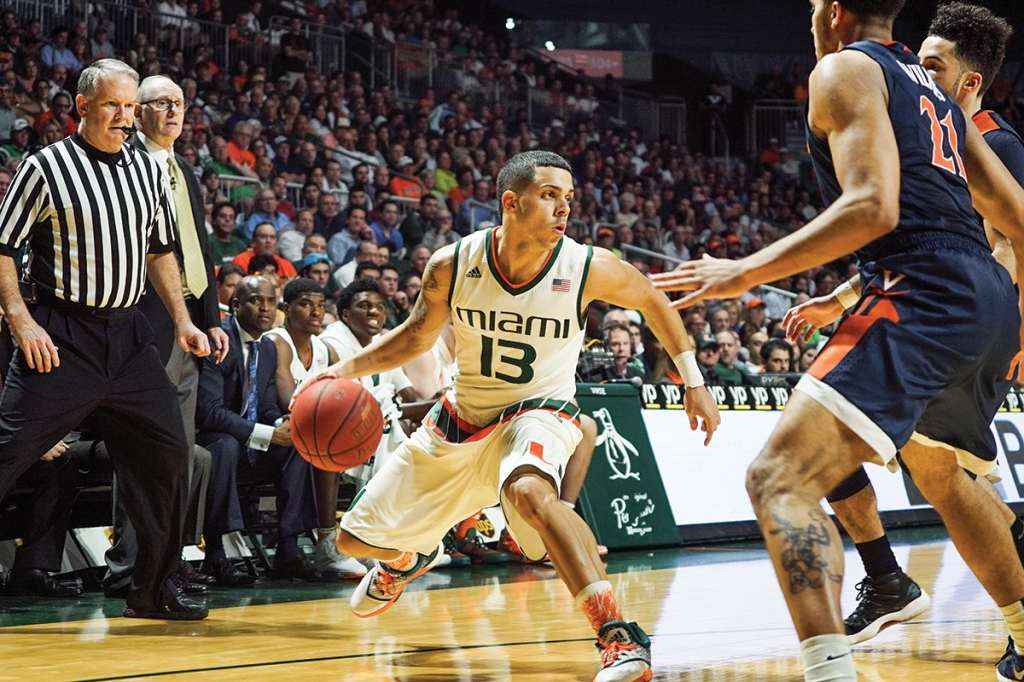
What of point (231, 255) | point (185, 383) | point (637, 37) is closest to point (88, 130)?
point (185, 383)

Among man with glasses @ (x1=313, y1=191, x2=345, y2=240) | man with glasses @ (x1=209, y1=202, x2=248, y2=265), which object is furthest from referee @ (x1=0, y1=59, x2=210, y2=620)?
man with glasses @ (x1=313, y1=191, x2=345, y2=240)

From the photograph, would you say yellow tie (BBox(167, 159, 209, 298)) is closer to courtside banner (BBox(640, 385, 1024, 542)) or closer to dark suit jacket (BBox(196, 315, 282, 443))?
dark suit jacket (BBox(196, 315, 282, 443))

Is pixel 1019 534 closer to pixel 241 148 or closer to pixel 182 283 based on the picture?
pixel 182 283

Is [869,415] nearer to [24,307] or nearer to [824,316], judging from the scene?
[824,316]

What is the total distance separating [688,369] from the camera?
4238mm

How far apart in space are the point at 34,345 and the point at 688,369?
2541 millimetres

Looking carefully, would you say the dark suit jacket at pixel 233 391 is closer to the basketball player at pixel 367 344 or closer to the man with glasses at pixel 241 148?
the basketball player at pixel 367 344

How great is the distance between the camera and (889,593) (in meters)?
4.30

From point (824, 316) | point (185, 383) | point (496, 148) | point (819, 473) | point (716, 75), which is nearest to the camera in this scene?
point (819, 473)

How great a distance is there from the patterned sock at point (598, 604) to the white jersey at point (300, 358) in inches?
139

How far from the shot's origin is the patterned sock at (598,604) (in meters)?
3.70

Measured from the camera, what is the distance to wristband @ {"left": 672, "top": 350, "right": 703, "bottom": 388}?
166 inches

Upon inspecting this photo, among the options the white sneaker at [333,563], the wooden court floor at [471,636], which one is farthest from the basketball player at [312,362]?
the wooden court floor at [471,636]

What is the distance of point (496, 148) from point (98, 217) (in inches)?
512
